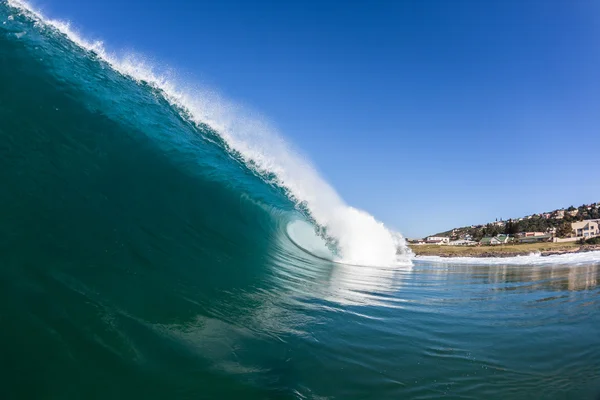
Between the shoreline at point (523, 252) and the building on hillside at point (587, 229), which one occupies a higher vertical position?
the building on hillside at point (587, 229)

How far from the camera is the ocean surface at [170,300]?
251cm

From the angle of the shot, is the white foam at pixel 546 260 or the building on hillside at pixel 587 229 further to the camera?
the building on hillside at pixel 587 229

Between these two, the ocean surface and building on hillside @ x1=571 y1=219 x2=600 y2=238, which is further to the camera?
building on hillside @ x1=571 y1=219 x2=600 y2=238

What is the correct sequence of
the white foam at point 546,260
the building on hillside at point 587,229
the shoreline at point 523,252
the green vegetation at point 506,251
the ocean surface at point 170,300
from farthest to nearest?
the building on hillside at point 587,229 → the green vegetation at point 506,251 → the shoreline at point 523,252 → the white foam at point 546,260 → the ocean surface at point 170,300

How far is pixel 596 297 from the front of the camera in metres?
6.88

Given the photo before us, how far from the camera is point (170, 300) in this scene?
381 centimetres

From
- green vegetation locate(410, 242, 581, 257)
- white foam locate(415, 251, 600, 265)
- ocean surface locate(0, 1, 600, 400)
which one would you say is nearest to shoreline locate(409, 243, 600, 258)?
green vegetation locate(410, 242, 581, 257)

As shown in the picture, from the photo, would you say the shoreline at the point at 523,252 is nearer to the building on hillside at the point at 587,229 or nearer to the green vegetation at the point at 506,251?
the green vegetation at the point at 506,251

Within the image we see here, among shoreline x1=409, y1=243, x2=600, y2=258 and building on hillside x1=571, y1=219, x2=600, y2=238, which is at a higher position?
building on hillside x1=571, y1=219, x2=600, y2=238

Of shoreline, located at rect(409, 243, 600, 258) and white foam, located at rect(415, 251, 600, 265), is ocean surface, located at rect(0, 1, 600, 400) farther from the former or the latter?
shoreline, located at rect(409, 243, 600, 258)

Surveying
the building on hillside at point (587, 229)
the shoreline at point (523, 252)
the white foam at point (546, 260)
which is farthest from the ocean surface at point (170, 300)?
the building on hillside at point (587, 229)

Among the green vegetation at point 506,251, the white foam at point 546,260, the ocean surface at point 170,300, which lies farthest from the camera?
the green vegetation at point 506,251

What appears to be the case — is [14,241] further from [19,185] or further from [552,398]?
[552,398]

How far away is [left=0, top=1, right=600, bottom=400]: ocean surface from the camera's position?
8.22ft
